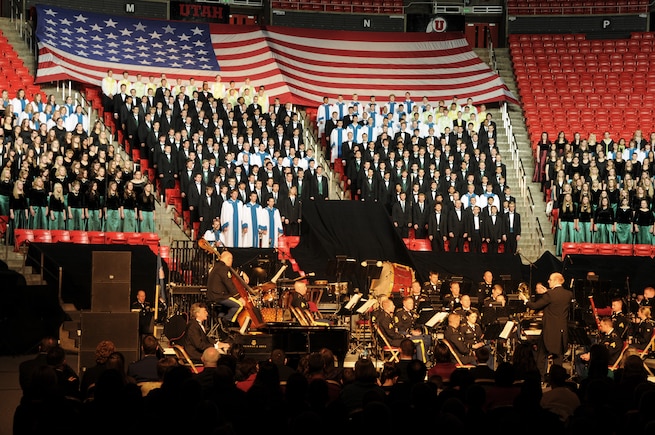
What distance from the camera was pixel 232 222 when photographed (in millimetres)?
21016

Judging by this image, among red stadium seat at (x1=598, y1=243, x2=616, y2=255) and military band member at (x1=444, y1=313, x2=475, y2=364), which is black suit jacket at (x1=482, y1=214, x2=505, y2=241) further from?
military band member at (x1=444, y1=313, x2=475, y2=364)

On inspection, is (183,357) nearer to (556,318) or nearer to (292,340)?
(292,340)

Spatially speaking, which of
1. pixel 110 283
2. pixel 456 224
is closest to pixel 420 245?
pixel 456 224

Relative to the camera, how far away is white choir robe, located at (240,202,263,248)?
68.8ft

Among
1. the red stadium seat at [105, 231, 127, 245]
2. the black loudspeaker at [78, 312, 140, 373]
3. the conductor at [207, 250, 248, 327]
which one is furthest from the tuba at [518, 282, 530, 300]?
the black loudspeaker at [78, 312, 140, 373]

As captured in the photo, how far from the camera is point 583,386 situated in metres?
8.35

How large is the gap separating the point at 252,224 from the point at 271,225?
15.1 inches

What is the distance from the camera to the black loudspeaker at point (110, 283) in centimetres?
1238

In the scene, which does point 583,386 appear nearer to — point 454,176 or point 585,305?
point 585,305

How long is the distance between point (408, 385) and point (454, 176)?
15.1 metres

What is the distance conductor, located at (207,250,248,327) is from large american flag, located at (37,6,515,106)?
13303mm

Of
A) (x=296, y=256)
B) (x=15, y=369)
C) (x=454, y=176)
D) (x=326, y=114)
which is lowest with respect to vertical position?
(x=15, y=369)

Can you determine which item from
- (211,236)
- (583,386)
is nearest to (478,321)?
(211,236)

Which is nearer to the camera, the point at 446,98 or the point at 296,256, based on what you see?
the point at 296,256
